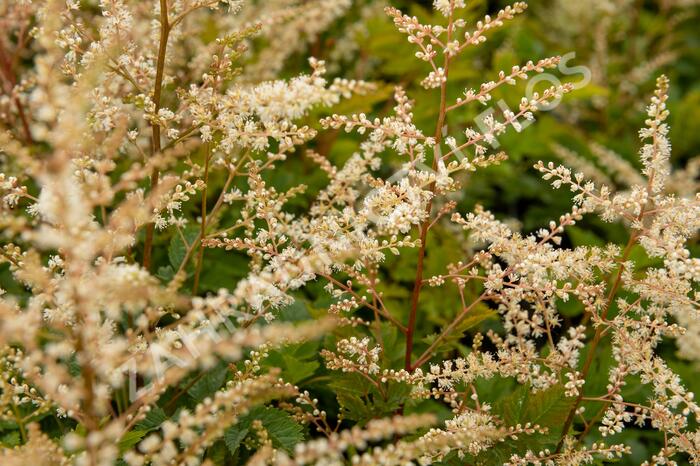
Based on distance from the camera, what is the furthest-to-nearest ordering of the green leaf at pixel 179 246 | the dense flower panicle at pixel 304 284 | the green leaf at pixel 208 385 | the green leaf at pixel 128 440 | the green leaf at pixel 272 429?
1. the green leaf at pixel 179 246
2. the green leaf at pixel 208 385
3. the green leaf at pixel 272 429
4. the green leaf at pixel 128 440
5. the dense flower panicle at pixel 304 284

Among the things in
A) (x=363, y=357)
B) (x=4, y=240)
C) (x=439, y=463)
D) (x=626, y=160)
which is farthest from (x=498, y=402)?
(x=626, y=160)

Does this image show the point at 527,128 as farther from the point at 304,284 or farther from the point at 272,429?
the point at 272,429

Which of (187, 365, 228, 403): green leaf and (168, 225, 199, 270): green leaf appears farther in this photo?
(168, 225, 199, 270): green leaf

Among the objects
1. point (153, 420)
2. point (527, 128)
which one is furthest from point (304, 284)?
→ point (527, 128)

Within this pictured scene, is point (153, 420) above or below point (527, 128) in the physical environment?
below

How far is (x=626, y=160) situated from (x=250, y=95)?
2.72m

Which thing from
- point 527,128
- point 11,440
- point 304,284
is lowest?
point 11,440

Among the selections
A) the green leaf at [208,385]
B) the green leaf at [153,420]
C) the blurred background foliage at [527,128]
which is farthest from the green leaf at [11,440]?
the blurred background foliage at [527,128]

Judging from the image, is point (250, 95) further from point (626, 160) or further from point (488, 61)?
point (488, 61)

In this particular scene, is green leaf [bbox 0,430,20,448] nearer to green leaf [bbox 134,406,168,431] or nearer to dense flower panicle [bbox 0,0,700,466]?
dense flower panicle [bbox 0,0,700,466]

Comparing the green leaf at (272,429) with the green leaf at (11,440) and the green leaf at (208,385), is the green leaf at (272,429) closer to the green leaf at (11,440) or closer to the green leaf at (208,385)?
the green leaf at (208,385)

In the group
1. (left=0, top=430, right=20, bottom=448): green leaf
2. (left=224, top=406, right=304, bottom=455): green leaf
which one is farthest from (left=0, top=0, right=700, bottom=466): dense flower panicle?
(left=0, top=430, right=20, bottom=448): green leaf

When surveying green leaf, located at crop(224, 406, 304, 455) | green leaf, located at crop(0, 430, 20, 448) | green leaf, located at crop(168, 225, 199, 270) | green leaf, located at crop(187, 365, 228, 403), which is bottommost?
green leaf, located at crop(0, 430, 20, 448)

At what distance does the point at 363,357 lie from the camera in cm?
170
